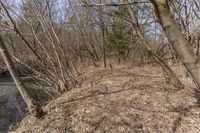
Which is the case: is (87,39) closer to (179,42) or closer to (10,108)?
(10,108)

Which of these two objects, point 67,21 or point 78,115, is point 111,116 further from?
point 67,21

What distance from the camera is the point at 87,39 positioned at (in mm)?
23281

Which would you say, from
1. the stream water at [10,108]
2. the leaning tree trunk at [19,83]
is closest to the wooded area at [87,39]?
the leaning tree trunk at [19,83]

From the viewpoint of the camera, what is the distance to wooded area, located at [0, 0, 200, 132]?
2577 millimetres

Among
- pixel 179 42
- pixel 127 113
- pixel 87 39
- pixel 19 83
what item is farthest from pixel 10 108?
pixel 179 42

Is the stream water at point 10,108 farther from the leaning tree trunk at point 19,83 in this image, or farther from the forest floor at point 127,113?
the forest floor at point 127,113

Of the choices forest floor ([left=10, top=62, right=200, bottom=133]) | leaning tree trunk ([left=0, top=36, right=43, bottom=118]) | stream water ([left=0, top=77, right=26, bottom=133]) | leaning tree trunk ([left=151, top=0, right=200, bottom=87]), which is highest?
leaning tree trunk ([left=151, top=0, right=200, bottom=87])

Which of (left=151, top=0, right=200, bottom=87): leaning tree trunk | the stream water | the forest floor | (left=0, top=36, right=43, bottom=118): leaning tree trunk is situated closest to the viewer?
(left=151, top=0, right=200, bottom=87): leaning tree trunk

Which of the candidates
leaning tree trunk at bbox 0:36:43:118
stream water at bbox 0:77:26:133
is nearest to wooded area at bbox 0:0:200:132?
leaning tree trunk at bbox 0:36:43:118

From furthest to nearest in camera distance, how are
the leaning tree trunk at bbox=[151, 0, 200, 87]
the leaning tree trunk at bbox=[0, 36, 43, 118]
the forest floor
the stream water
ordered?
1. the stream water
2. the leaning tree trunk at bbox=[0, 36, 43, 118]
3. the forest floor
4. the leaning tree trunk at bbox=[151, 0, 200, 87]

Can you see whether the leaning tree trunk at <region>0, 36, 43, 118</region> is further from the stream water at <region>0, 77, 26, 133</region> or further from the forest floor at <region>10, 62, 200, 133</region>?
the stream water at <region>0, 77, 26, 133</region>

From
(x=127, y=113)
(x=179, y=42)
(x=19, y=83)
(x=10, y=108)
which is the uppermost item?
(x=179, y=42)

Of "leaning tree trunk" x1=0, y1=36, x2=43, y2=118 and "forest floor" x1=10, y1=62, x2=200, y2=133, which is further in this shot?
"leaning tree trunk" x1=0, y1=36, x2=43, y2=118

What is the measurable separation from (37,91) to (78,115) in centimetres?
975
